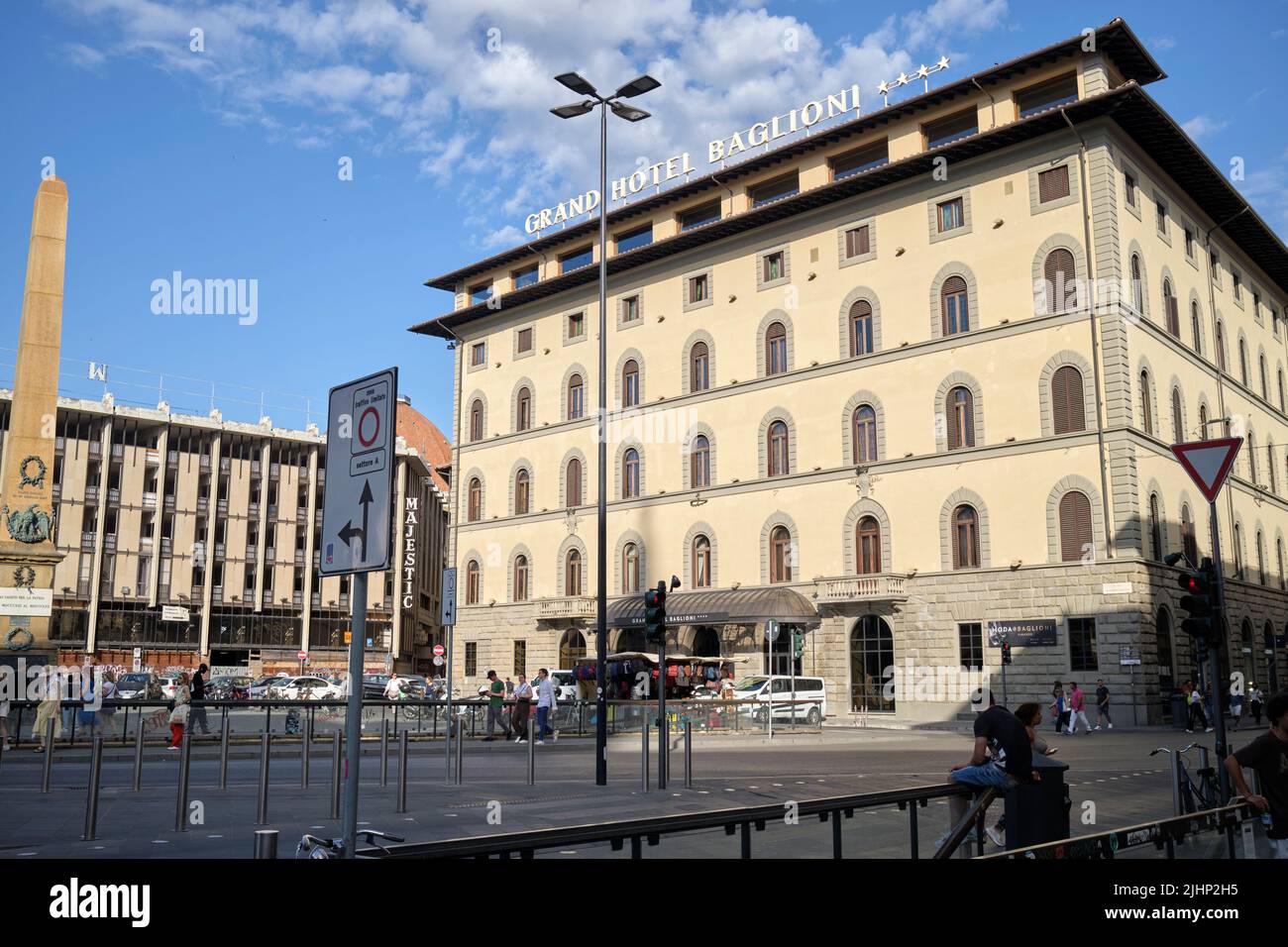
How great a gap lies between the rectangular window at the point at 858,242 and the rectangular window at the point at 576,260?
1426cm

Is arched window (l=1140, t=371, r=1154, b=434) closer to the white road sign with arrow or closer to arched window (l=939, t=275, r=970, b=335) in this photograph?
arched window (l=939, t=275, r=970, b=335)

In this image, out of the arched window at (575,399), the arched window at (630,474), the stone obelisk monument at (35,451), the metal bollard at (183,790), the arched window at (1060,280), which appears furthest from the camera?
the arched window at (575,399)

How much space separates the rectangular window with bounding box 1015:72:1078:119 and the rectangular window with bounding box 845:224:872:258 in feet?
22.5

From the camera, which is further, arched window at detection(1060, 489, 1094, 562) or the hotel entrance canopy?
the hotel entrance canopy

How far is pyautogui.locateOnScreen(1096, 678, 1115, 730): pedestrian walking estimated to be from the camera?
35375 mm

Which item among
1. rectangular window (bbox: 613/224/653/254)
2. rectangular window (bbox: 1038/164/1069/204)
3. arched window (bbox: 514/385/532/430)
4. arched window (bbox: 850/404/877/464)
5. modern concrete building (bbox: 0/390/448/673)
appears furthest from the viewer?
modern concrete building (bbox: 0/390/448/673)

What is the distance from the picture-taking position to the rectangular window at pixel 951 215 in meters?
41.8

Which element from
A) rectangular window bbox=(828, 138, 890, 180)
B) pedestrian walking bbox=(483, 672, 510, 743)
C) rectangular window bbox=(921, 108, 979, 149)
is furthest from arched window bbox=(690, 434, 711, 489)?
pedestrian walking bbox=(483, 672, 510, 743)

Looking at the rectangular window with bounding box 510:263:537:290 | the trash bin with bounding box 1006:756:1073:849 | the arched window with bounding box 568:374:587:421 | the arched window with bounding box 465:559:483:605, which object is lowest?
the trash bin with bounding box 1006:756:1073:849

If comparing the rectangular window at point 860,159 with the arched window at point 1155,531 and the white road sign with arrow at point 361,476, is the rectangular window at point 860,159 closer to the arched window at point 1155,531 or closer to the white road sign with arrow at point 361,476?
the arched window at point 1155,531

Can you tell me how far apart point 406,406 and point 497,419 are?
251 ft

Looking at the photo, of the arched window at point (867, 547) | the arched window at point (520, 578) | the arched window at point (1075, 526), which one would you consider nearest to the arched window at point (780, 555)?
the arched window at point (867, 547)
